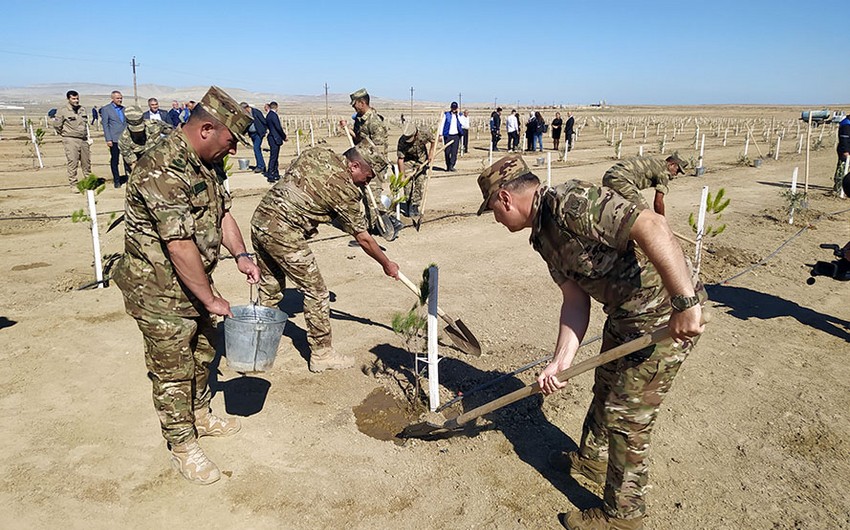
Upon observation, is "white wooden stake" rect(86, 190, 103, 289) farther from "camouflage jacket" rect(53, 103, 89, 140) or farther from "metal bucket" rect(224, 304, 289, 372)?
"camouflage jacket" rect(53, 103, 89, 140)

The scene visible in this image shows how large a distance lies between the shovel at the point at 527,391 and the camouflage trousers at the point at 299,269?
1.22 meters

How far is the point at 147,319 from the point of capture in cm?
296

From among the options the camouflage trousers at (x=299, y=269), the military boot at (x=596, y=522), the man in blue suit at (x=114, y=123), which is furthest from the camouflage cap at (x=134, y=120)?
the military boot at (x=596, y=522)

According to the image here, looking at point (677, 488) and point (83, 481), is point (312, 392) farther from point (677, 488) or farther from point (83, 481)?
point (677, 488)

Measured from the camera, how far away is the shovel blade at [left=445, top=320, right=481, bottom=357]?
4.67 metres

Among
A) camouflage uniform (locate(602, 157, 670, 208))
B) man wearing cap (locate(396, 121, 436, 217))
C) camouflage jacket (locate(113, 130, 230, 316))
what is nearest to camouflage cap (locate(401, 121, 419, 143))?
man wearing cap (locate(396, 121, 436, 217))

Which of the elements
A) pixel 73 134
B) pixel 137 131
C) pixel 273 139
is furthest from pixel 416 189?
pixel 73 134

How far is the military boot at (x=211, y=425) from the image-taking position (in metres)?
3.65

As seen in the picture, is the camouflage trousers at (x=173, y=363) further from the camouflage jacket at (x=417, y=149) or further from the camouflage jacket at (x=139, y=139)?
the camouflage jacket at (x=139, y=139)

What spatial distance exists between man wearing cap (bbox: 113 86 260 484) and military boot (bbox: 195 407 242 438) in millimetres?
357

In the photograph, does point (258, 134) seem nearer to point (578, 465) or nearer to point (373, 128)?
point (373, 128)

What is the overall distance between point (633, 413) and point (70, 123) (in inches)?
546

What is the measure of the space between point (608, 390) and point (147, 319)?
249 centimetres

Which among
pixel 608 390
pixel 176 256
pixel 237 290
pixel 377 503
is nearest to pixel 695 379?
pixel 608 390
